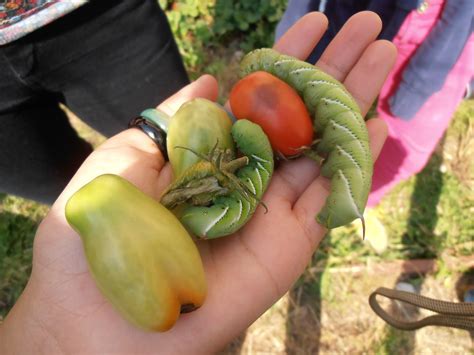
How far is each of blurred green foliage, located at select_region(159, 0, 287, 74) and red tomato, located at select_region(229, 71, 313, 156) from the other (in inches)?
59.4

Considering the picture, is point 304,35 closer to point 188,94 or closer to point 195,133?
point 188,94

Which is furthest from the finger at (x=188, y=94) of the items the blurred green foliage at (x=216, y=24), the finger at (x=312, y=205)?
the blurred green foliage at (x=216, y=24)

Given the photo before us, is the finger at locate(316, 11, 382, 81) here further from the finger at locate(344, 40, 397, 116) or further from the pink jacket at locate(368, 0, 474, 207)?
the pink jacket at locate(368, 0, 474, 207)

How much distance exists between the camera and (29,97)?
1594 millimetres

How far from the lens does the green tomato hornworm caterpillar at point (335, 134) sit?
4.43 ft

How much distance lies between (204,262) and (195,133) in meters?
0.38

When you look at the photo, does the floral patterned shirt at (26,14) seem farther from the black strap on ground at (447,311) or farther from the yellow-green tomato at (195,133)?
the black strap on ground at (447,311)

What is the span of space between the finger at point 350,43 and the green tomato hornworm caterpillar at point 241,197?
530 mm

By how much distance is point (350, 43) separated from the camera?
168 centimetres

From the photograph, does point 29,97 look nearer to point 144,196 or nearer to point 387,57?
point 144,196

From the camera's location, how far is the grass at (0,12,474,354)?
220 cm

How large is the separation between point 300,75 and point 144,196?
2.33 ft

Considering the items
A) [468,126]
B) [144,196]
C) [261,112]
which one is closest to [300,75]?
[261,112]

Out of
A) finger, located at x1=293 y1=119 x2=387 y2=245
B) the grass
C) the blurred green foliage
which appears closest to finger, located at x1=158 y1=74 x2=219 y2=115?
finger, located at x1=293 y1=119 x2=387 y2=245
